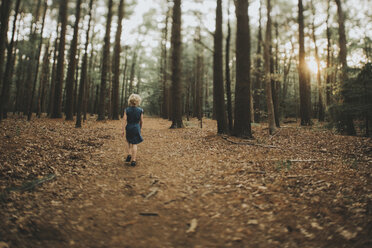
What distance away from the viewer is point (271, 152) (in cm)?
749

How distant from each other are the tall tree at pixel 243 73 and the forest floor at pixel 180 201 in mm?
3706

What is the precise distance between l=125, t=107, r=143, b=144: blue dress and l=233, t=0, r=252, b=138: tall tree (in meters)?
5.95

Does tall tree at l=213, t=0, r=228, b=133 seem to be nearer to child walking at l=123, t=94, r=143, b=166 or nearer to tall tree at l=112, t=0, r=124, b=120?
child walking at l=123, t=94, r=143, b=166

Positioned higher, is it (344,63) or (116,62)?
(116,62)

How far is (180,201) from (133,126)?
9.35 ft

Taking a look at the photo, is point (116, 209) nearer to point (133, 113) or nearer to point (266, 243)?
point (266, 243)

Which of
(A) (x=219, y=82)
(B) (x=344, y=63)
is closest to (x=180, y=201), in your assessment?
(A) (x=219, y=82)

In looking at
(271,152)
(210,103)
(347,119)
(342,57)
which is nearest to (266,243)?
(271,152)

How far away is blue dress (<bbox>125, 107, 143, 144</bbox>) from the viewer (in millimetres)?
5922

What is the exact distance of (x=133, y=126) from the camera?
5.94m

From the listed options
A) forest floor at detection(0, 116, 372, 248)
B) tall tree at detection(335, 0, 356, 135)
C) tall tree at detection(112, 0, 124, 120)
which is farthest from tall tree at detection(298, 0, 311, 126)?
tall tree at detection(112, 0, 124, 120)

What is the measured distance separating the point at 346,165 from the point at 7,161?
8.98 metres

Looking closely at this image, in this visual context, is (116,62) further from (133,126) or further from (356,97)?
(356,97)

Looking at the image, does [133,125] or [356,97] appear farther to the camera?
[356,97]
